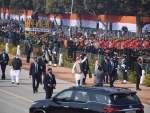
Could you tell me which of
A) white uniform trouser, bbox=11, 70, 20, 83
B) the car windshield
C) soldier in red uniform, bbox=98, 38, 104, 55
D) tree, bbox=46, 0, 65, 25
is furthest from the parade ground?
tree, bbox=46, 0, 65, 25

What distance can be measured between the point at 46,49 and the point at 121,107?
27.5 m

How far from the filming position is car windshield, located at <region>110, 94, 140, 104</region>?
17672 millimetres

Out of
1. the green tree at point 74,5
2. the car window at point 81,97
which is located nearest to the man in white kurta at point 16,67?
the car window at point 81,97

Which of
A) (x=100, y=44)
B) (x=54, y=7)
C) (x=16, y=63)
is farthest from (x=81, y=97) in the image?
(x=54, y=7)

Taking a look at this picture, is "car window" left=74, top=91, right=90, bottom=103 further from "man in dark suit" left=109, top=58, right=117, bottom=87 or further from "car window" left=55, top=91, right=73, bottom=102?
"man in dark suit" left=109, top=58, right=117, bottom=87

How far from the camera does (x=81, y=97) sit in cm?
1842

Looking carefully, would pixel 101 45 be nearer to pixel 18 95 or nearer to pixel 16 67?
pixel 16 67

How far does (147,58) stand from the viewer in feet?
126

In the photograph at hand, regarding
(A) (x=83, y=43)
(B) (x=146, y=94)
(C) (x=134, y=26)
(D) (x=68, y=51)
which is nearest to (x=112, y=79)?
(B) (x=146, y=94)

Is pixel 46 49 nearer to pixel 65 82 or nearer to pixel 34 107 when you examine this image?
pixel 65 82

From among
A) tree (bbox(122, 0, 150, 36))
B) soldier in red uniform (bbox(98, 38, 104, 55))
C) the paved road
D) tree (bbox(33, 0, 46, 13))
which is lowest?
the paved road

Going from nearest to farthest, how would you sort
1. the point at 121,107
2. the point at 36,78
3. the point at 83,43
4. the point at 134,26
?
the point at 121,107
the point at 36,78
the point at 83,43
the point at 134,26

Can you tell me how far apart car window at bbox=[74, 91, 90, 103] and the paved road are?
5.06 m

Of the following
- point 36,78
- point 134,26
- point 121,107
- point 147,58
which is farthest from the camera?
point 134,26
